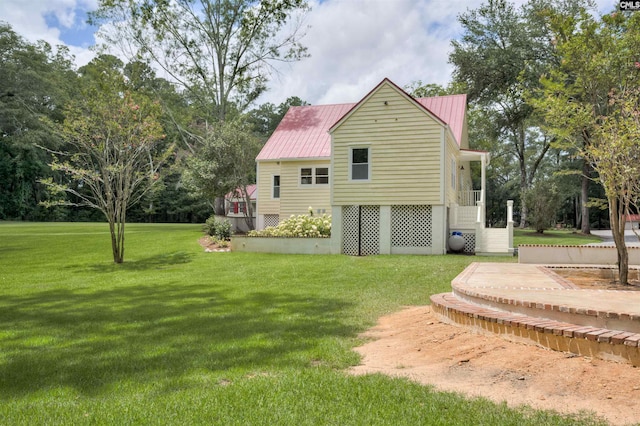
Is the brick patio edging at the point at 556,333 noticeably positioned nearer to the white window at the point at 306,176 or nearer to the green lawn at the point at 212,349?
the green lawn at the point at 212,349

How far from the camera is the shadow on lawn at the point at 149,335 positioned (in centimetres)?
433

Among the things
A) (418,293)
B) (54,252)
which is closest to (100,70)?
(54,252)

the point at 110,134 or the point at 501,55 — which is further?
the point at 501,55

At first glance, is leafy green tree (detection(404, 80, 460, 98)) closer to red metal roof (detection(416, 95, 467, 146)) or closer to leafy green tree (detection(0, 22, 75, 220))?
red metal roof (detection(416, 95, 467, 146))

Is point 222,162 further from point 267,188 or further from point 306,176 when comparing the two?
point 306,176

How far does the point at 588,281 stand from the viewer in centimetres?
832

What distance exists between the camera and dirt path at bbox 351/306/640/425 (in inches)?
128

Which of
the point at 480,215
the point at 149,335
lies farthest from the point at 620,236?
the point at 480,215

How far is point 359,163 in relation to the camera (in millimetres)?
16938

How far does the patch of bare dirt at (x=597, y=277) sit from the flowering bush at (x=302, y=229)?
29.7ft

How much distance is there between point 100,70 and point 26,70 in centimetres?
2938

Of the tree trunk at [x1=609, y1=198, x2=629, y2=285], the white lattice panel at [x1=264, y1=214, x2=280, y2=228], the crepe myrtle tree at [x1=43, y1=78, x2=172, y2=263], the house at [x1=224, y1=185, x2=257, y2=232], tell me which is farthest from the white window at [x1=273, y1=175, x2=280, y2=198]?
the tree trunk at [x1=609, y1=198, x2=629, y2=285]

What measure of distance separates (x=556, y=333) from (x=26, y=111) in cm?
4429

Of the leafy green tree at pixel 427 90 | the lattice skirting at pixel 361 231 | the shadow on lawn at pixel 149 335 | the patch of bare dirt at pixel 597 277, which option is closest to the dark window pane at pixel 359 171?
the lattice skirting at pixel 361 231
